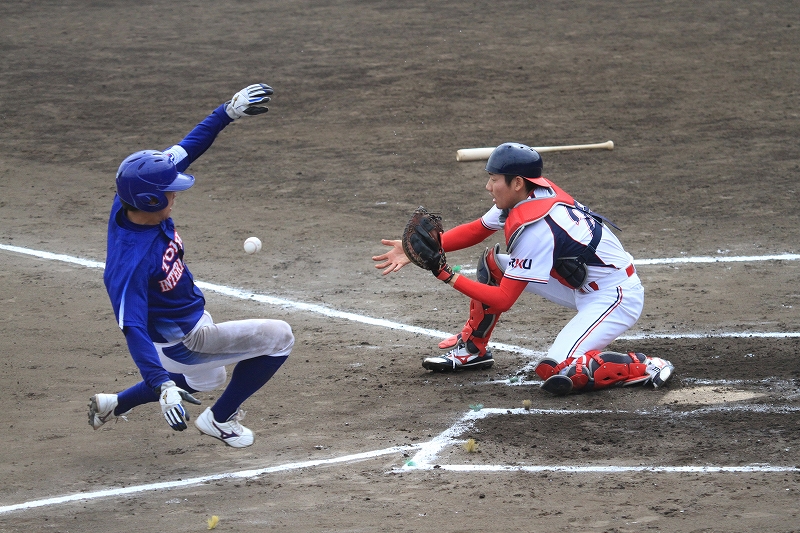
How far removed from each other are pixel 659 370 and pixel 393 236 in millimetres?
3892

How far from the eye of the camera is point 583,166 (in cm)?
1127

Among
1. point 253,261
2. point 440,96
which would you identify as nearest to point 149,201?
point 253,261

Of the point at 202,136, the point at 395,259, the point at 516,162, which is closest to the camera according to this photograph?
the point at 202,136

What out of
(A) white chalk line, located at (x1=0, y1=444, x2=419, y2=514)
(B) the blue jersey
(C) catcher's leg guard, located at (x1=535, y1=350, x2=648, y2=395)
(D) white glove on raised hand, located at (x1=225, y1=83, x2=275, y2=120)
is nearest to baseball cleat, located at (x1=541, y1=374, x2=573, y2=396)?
(C) catcher's leg guard, located at (x1=535, y1=350, x2=648, y2=395)

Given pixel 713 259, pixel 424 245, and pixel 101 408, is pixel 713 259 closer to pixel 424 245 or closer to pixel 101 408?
pixel 424 245

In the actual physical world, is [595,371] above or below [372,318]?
above

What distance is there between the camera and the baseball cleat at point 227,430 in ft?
16.6

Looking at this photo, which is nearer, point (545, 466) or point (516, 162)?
point (545, 466)

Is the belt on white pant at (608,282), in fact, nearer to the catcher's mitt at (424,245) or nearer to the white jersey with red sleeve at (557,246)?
the white jersey with red sleeve at (557,246)

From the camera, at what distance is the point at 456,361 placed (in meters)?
6.48

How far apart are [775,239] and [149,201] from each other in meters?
6.29

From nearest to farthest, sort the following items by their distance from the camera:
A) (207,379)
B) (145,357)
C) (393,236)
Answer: (145,357) → (207,379) → (393,236)

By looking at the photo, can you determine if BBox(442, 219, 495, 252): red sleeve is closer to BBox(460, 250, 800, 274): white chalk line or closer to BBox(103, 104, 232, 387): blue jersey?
BBox(460, 250, 800, 274): white chalk line

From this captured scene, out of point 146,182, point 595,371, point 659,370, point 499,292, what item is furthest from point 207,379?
point 659,370
